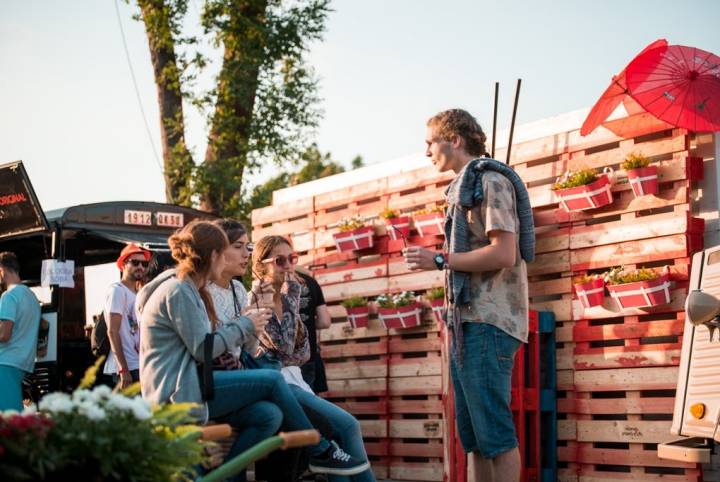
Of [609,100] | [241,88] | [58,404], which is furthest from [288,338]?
[241,88]

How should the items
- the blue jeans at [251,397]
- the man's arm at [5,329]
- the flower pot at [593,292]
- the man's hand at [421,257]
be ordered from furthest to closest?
the man's arm at [5,329]
the flower pot at [593,292]
the blue jeans at [251,397]
the man's hand at [421,257]

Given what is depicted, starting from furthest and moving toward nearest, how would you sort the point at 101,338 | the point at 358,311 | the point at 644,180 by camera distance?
the point at 358,311, the point at 101,338, the point at 644,180

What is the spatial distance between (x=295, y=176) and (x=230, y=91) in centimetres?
1736

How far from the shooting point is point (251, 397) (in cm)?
547

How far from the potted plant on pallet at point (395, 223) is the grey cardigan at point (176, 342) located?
16.4 ft

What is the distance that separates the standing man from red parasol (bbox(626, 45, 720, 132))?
9.26 feet

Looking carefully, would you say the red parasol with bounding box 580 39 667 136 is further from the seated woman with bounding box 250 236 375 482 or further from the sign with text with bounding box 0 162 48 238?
the sign with text with bounding box 0 162 48 238

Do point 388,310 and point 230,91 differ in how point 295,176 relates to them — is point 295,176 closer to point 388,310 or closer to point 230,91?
point 230,91

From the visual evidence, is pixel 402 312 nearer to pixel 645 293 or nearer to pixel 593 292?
pixel 593 292

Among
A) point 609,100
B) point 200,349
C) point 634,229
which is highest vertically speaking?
point 609,100

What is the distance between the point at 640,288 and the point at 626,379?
30.6 inches

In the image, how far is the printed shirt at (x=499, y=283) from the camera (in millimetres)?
5137

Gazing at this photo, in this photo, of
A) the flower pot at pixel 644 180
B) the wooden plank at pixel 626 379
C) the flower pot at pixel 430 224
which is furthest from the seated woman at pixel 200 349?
the flower pot at pixel 430 224

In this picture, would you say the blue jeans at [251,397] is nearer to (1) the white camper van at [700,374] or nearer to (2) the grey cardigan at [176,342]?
(2) the grey cardigan at [176,342]
